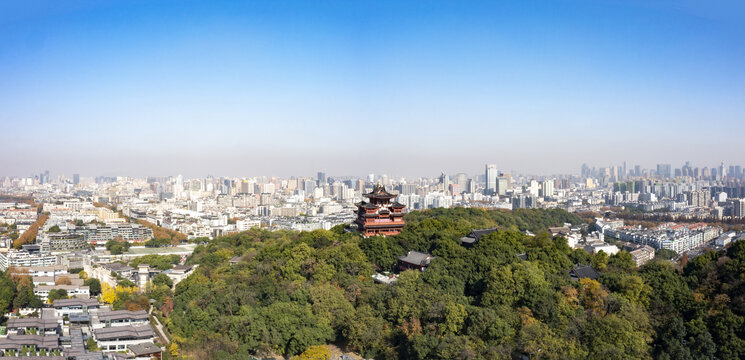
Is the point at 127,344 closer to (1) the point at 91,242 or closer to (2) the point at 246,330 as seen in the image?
(2) the point at 246,330

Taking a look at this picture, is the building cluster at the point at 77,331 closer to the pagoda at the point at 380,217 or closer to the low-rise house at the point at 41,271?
the low-rise house at the point at 41,271

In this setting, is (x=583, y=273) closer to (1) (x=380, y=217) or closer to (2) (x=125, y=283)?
(1) (x=380, y=217)

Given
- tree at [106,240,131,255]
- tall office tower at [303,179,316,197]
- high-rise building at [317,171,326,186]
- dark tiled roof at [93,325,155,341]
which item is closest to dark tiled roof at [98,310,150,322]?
dark tiled roof at [93,325,155,341]

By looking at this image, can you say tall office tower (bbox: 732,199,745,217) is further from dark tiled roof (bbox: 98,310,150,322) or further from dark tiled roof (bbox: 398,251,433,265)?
dark tiled roof (bbox: 98,310,150,322)


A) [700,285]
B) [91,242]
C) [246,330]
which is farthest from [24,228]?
[700,285]

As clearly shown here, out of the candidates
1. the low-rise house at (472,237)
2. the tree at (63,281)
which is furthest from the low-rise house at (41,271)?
the low-rise house at (472,237)

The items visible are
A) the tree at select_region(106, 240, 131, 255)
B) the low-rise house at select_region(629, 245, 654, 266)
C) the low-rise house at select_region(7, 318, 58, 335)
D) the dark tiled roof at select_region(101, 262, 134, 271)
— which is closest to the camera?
the low-rise house at select_region(7, 318, 58, 335)
